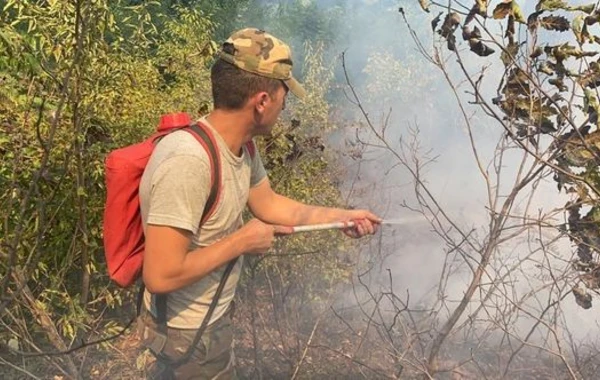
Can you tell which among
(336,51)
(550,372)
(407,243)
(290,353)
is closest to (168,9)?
(336,51)

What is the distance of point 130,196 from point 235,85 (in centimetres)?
49

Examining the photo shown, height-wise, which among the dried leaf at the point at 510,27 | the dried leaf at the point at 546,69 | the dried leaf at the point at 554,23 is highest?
the dried leaf at the point at 554,23

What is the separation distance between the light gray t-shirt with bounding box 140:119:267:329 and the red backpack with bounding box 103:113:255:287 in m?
0.04

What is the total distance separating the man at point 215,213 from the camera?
165 cm

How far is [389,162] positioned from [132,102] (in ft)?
14.8

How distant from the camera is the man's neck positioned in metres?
1.83

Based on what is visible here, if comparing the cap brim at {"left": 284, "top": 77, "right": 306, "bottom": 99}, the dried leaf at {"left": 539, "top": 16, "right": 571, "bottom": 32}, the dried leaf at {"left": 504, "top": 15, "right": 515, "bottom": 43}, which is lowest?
the cap brim at {"left": 284, "top": 77, "right": 306, "bottom": 99}

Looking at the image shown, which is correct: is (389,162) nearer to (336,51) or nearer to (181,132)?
(336,51)

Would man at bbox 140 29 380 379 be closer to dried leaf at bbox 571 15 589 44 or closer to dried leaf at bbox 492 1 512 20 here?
dried leaf at bbox 492 1 512 20

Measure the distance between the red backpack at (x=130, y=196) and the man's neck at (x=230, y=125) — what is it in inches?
2.1

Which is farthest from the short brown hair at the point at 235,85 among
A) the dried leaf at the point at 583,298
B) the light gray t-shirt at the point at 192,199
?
the dried leaf at the point at 583,298

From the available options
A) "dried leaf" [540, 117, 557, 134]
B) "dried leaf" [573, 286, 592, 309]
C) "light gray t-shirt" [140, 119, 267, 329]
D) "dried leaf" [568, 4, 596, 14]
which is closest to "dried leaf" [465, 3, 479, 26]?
"dried leaf" [568, 4, 596, 14]

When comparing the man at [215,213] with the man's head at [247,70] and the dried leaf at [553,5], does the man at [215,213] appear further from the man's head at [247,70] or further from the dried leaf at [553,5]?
the dried leaf at [553,5]

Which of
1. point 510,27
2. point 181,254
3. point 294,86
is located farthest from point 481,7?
point 181,254
